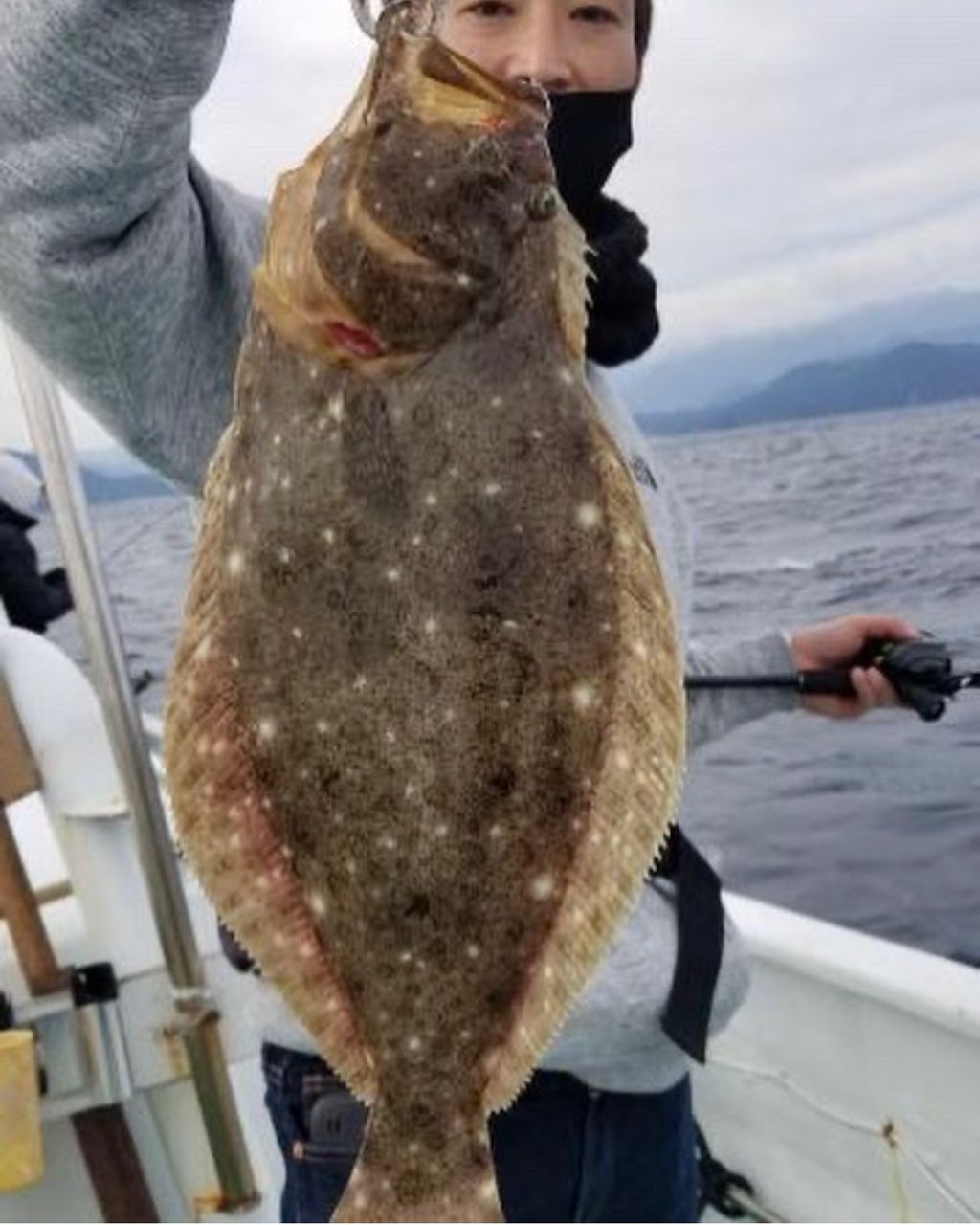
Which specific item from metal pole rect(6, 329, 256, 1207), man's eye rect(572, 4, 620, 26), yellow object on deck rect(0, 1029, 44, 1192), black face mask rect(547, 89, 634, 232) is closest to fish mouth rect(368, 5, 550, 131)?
black face mask rect(547, 89, 634, 232)

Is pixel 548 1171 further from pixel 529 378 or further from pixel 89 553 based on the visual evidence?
pixel 89 553

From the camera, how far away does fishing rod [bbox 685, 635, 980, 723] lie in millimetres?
2932

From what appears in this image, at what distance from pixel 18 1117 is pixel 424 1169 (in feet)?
6.66

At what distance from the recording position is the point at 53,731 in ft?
12.7

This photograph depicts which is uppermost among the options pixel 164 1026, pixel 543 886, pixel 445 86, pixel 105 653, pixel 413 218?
pixel 445 86

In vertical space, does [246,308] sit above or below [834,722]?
above

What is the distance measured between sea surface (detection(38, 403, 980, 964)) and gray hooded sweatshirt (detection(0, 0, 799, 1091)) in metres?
0.28

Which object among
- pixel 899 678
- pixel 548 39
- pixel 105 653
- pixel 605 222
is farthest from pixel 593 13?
pixel 105 653

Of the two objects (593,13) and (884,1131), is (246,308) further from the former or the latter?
(884,1131)

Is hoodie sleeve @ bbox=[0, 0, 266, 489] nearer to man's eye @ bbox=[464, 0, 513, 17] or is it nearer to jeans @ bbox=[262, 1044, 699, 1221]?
man's eye @ bbox=[464, 0, 513, 17]

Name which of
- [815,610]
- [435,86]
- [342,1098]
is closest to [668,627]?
[435,86]

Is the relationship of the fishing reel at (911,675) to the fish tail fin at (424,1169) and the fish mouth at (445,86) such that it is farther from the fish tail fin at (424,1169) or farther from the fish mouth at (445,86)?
the fish mouth at (445,86)

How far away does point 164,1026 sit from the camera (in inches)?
146

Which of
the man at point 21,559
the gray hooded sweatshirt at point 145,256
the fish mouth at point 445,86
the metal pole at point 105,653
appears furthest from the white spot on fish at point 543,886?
the man at point 21,559
